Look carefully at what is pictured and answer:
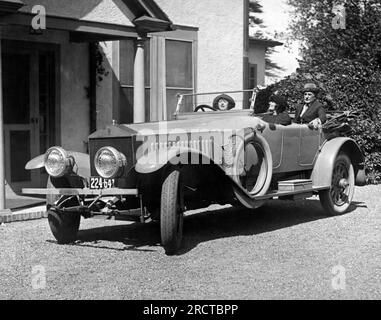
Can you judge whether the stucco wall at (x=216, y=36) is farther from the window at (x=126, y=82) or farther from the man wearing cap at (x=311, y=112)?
the man wearing cap at (x=311, y=112)

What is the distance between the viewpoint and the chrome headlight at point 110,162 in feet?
19.9

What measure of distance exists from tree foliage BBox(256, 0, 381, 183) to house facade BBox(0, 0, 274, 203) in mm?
1462

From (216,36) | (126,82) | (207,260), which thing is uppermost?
(216,36)

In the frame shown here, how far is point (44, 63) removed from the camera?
10039 millimetres

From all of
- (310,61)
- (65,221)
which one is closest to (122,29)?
(65,221)

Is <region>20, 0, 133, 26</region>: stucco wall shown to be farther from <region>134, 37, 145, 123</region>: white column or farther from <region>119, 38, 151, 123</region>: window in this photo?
<region>119, 38, 151, 123</region>: window

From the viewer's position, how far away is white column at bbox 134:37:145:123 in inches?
382

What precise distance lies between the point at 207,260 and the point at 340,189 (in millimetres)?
3309

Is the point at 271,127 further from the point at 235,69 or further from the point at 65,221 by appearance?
the point at 235,69

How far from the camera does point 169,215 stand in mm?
5926

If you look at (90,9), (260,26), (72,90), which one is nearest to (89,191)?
(90,9)

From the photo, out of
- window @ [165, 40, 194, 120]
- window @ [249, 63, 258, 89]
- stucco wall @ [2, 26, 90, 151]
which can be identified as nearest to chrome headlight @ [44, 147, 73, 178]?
stucco wall @ [2, 26, 90, 151]

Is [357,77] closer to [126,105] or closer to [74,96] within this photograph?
[126,105]

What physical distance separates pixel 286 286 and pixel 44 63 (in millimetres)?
6406
